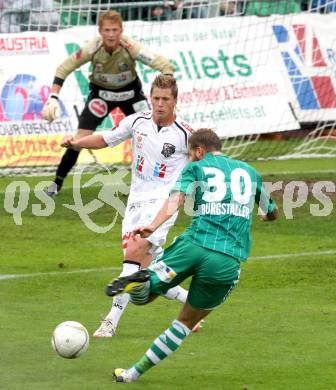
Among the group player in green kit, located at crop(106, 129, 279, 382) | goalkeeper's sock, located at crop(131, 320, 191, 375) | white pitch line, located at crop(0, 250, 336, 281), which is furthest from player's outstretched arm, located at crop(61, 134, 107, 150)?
white pitch line, located at crop(0, 250, 336, 281)

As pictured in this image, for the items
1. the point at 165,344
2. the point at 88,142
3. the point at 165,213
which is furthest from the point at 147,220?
the point at 165,344

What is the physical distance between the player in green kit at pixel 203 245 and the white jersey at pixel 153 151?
1.60 m

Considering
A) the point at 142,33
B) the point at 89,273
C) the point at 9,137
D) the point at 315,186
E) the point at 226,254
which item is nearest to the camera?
the point at 226,254

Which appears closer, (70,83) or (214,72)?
(70,83)

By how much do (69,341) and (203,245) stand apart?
121 cm

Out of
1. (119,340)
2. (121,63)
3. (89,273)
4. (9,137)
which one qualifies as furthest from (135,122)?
(9,137)

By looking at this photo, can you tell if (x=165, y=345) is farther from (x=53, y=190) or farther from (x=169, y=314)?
(x=53, y=190)

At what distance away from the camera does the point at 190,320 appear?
8.60m

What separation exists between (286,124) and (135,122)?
1310cm

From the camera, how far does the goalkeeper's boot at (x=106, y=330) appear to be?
10.1 metres

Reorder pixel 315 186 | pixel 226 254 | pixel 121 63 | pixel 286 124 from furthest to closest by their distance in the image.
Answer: pixel 286 124 → pixel 315 186 → pixel 121 63 → pixel 226 254

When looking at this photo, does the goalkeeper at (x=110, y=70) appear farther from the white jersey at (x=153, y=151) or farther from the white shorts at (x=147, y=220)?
the white shorts at (x=147, y=220)

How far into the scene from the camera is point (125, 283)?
325 inches

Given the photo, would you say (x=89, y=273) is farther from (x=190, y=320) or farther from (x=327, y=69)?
(x=327, y=69)
